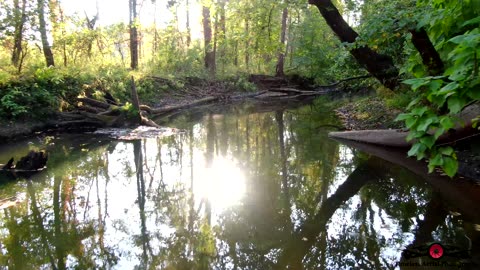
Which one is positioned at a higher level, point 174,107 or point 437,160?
point 174,107

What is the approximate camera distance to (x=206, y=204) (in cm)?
627

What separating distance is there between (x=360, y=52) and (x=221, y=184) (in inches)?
188

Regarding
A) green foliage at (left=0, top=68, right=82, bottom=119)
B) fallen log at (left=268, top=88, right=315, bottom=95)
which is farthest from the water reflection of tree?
fallen log at (left=268, top=88, right=315, bottom=95)

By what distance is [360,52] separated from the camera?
29.0 ft

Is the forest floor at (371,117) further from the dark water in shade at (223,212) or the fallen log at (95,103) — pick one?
the fallen log at (95,103)

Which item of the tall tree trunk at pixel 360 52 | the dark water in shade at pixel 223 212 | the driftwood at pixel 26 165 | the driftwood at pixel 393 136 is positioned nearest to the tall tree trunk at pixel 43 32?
the dark water in shade at pixel 223 212

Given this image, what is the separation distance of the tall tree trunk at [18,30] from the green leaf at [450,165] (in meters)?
14.9

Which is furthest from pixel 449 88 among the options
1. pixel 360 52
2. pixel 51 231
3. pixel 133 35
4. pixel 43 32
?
pixel 133 35

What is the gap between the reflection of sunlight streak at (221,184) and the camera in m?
6.38

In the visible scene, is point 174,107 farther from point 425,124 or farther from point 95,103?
point 425,124

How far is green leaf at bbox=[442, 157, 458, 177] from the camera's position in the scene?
184 centimetres

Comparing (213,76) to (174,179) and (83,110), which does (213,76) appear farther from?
(174,179)

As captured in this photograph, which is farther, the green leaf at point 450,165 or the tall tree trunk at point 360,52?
the tall tree trunk at point 360,52

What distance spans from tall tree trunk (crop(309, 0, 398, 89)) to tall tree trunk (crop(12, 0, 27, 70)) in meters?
11.1
